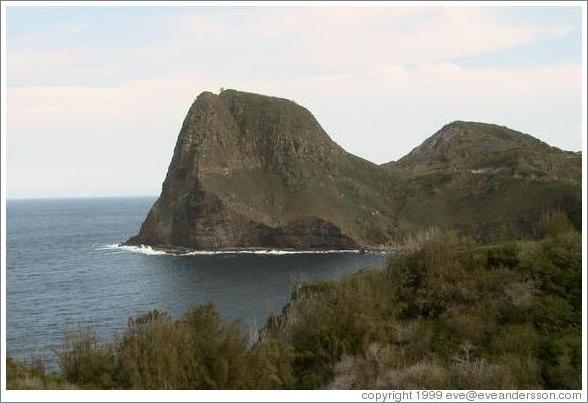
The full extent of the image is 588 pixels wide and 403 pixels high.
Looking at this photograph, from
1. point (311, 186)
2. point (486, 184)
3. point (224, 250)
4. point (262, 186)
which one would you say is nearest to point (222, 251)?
point (224, 250)

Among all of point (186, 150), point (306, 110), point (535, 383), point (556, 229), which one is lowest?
point (535, 383)

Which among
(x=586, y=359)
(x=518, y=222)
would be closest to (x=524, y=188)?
(x=518, y=222)

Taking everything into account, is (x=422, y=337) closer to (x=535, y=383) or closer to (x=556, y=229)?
(x=535, y=383)

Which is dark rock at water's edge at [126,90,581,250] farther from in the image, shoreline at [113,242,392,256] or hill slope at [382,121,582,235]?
shoreline at [113,242,392,256]

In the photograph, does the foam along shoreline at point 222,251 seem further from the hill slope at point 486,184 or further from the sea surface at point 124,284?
the hill slope at point 486,184

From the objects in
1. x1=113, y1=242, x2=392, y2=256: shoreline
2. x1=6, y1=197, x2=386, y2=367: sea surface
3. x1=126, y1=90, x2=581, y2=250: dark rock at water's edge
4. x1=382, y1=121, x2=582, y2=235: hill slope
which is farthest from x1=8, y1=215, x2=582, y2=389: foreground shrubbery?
x1=126, y1=90, x2=581, y2=250: dark rock at water's edge

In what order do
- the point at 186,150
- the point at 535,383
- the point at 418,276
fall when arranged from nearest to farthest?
the point at 535,383, the point at 418,276, the point at 186,150
